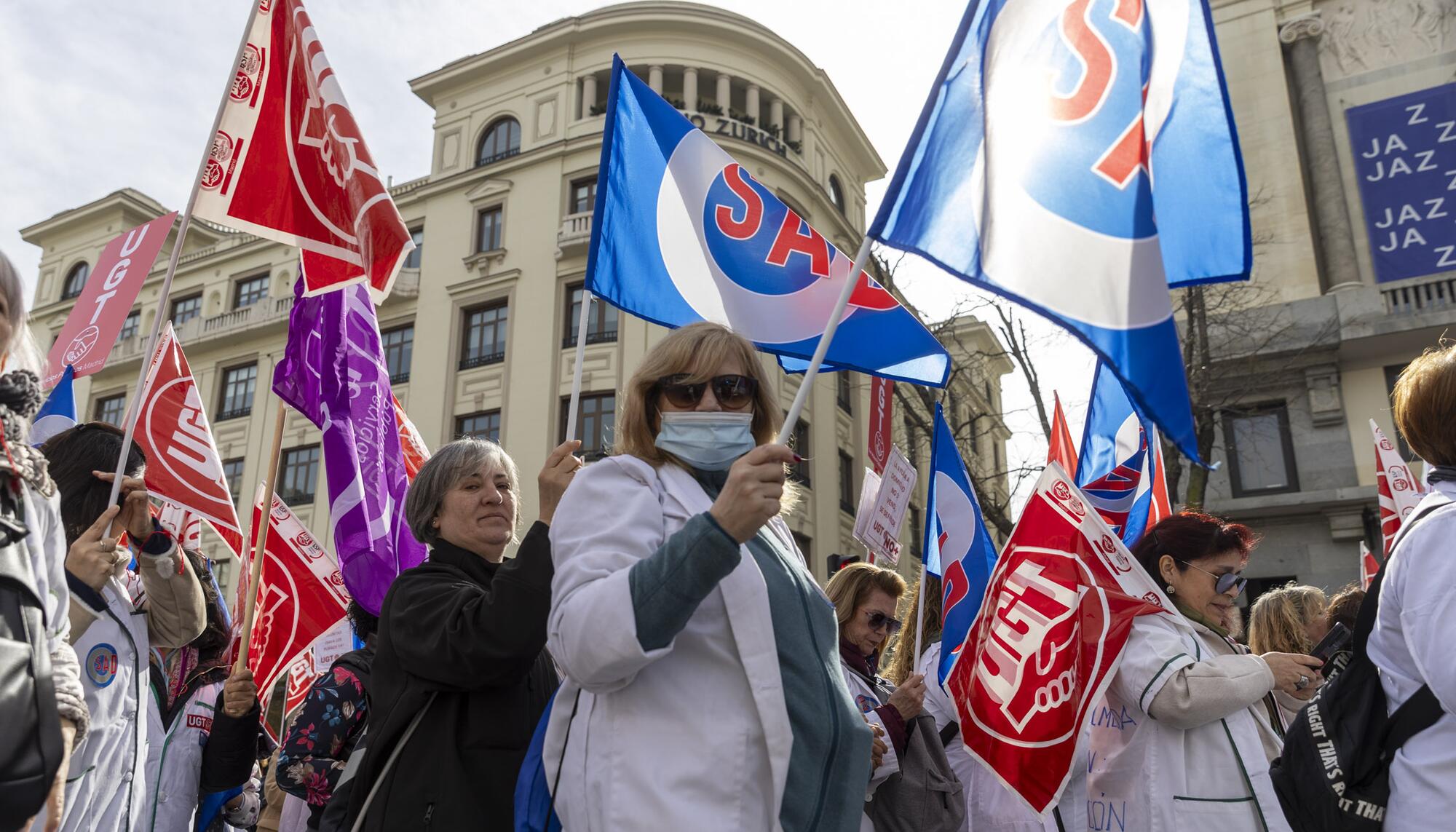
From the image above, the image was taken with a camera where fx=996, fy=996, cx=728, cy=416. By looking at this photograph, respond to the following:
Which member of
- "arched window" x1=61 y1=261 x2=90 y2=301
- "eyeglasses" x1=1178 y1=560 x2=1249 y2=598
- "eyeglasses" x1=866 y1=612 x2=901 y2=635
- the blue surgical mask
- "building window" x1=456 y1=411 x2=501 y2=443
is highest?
"arched window" x1=61 y1=261 x2=90 y2=301

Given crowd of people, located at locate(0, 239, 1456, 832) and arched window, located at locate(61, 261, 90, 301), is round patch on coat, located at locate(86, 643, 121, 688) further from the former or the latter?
arched window, located at locate(61, 261, 90, 301)

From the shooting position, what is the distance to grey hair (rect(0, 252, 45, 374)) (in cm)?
175

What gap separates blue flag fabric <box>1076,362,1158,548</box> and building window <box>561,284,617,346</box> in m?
16.4

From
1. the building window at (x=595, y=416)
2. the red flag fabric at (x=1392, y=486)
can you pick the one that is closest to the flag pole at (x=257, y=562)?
the red flag fabric at (x=1392, y=486)

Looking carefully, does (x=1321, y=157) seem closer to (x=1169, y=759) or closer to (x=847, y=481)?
(x=847, y=481)

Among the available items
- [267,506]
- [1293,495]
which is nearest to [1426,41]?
[1293,495]

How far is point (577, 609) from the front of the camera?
75.4 inches

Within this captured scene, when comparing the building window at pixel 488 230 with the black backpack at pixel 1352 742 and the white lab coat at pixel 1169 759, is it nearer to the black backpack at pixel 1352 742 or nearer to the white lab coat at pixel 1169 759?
the white lab coat at pixel 1169 759

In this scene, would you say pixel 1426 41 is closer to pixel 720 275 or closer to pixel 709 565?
pixel 720 275

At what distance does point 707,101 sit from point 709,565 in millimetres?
24098

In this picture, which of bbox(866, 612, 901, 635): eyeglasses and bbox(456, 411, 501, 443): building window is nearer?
bbox(866, 612, 901, 635): eyeglasses

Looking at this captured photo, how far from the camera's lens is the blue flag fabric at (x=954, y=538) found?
17.2ft

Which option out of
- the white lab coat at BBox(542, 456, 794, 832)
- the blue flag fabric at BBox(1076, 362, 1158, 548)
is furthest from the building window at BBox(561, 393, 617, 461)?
the white lab coat at BBox(542, 456, 794, 832)

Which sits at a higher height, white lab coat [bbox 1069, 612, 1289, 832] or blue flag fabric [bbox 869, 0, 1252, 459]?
blue flag fabric [bbox 869, 0, 1252, 459]
